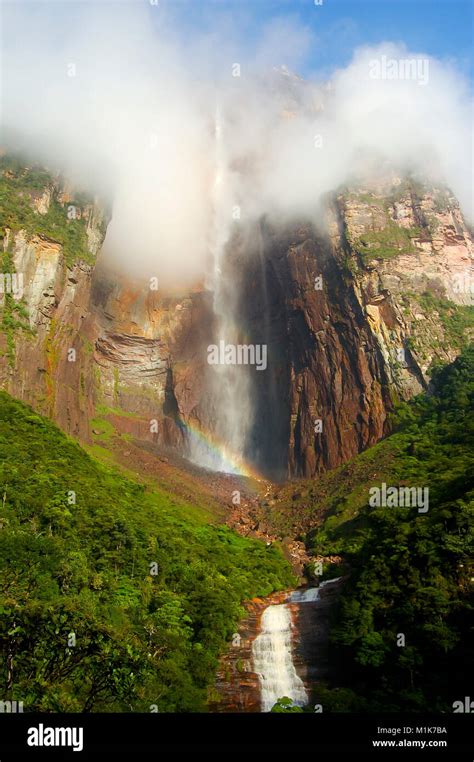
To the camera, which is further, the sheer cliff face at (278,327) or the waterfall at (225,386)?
the waterfall at (225,386)

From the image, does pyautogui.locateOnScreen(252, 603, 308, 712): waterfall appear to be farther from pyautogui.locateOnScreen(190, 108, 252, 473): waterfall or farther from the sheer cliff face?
pyautogui.locateOnScreen(190, 108, 252, 473): waterfall

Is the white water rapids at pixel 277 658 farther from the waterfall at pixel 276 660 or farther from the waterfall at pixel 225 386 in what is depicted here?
the waterfall at pixel 225 386

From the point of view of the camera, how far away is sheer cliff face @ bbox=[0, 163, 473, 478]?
5753 cm

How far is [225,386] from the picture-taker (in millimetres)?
88125

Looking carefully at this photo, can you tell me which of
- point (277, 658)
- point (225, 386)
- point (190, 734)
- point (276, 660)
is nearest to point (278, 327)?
point (225, 386)

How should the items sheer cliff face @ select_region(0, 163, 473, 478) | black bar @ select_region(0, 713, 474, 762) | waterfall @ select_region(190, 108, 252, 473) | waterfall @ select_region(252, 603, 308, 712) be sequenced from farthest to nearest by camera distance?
waterfall @ select_region(190, 108, 252, 473)
sheer cliff face @ select_region(0, 163, 473, 478)
waterfall @ select_region(252, 603, 308, 712)
black bar @ select_region(0, 713, 474, 762)

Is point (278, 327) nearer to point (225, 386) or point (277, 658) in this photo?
point (225, 386)

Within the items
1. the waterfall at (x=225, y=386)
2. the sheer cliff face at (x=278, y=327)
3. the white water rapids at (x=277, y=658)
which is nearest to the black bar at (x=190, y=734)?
the white water rapids at (x=277, y=658)

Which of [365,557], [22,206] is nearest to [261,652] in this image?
[365,557]

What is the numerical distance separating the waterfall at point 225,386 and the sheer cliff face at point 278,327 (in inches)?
65.0

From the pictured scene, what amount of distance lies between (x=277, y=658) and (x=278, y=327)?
181ft

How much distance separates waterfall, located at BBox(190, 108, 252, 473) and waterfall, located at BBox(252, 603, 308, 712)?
142 ft

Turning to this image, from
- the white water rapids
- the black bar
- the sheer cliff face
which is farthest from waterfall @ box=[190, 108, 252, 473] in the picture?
the black bar

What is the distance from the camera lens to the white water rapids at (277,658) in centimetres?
2936
